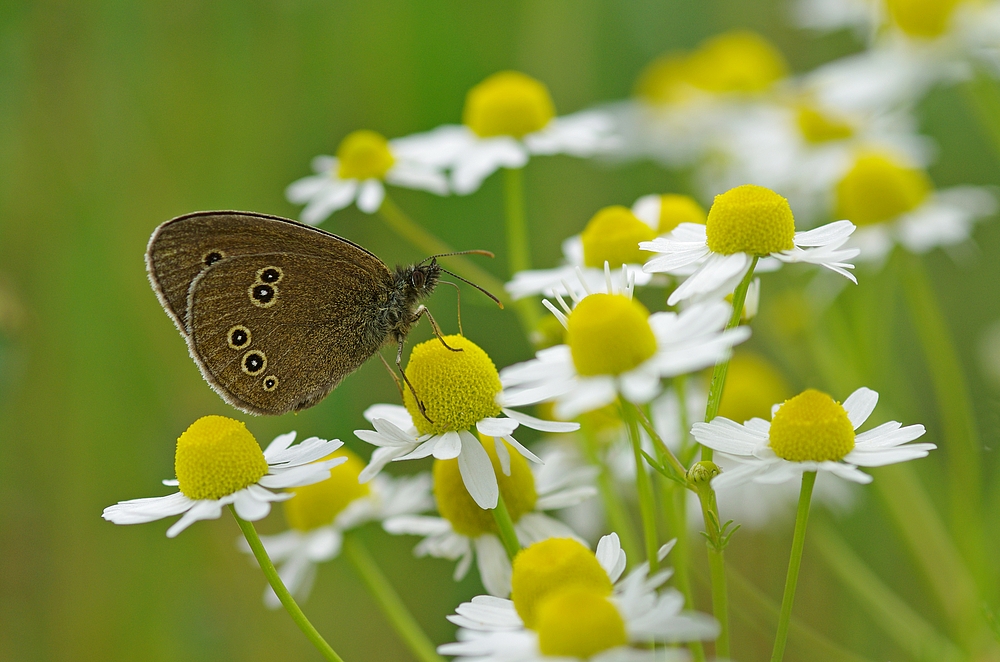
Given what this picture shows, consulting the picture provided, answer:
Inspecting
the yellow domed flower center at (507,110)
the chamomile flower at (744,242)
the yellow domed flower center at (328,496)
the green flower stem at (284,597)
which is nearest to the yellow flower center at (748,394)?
the yellow domed flower center at (507,110)

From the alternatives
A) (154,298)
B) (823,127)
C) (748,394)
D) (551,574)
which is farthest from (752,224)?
(154,298)

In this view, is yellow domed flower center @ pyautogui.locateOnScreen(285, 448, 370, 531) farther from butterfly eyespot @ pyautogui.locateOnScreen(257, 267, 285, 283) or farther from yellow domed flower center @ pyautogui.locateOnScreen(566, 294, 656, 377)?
yellow domed flower center @ pyautogui.locateOnScreen(566, 294, 656, 377)

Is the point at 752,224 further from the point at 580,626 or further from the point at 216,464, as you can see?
the point at 216,464

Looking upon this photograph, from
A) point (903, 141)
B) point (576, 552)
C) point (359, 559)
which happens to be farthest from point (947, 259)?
point (576, 552)

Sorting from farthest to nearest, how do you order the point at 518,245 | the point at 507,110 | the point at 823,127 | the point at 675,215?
the point at 823,127 < the point at 507,110 < the point at 518,245 < the point at 675,215

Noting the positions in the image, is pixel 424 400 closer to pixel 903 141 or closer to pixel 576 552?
pixel 576 552

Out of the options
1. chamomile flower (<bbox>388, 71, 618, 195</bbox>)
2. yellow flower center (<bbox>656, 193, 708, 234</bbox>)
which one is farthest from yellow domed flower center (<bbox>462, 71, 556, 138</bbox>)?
yellow flower center (<bbox>656, 193, 708, 234</bbox>)

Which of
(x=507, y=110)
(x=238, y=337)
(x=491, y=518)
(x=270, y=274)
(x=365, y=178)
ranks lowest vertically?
(x=491, y=518)
